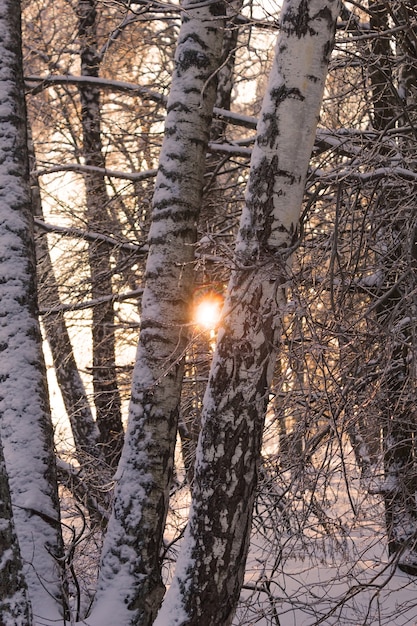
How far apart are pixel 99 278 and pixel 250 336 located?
13.9ft

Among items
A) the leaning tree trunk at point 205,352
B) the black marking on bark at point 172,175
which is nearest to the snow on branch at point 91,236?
the leaning tree trunk at point 205,352

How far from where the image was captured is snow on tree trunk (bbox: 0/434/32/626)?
338 centimetres

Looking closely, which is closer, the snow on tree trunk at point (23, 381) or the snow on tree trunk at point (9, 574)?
the snow on tree trunk at point (9, 574)

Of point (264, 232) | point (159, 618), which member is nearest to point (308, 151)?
point (264, 232)

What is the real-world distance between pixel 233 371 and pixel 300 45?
160 cm

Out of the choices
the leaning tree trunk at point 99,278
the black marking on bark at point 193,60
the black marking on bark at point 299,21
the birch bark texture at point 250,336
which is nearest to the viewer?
the birch bark texture at point 250,336

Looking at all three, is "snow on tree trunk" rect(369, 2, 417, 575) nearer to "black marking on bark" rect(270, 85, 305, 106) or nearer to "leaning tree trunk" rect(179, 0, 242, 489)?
"black marking on bark" rect(270, 85, 305, 106)

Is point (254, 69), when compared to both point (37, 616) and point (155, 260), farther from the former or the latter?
point (37, 616)

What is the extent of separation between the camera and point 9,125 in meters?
4.71

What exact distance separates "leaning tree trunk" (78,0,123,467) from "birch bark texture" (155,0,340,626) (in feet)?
12.7

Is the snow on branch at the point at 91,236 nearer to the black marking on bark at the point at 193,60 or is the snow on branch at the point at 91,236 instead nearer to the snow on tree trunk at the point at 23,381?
the black marking on bark at the point at 193,60

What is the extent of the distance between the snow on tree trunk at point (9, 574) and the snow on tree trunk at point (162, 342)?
2.86 feet

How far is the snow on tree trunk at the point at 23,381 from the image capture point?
428 cm

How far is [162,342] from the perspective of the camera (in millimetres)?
4676
